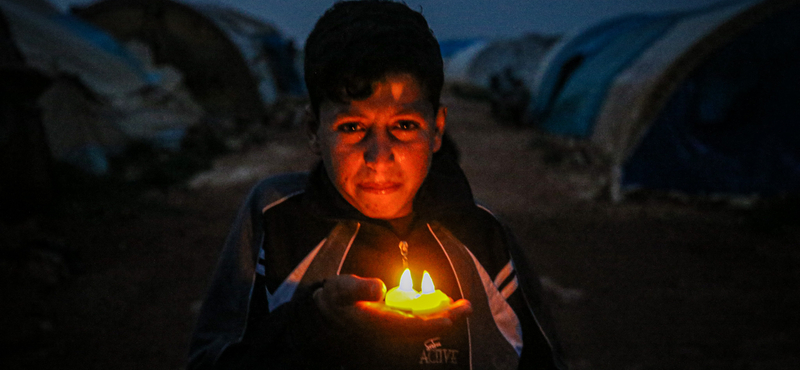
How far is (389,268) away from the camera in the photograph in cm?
159

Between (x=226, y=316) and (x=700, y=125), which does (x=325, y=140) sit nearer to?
(x=226, y=316)

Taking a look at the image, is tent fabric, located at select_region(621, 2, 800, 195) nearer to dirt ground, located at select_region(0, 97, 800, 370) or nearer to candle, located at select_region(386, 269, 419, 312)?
dirt ground, located at select_region(0, 97, 800, 370)

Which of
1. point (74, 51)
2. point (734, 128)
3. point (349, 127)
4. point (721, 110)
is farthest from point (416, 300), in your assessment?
point (74, 51)

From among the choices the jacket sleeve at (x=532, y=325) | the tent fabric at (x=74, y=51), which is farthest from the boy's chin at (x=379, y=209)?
the tent fabric at (x=74, y=51)

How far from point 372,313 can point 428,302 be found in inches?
5.6

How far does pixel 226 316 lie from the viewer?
1.64 meters

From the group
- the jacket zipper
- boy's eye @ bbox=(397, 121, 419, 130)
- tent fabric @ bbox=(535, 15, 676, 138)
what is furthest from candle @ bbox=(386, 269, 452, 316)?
tent fabric @ bbox=(535, 15, 676, 138)

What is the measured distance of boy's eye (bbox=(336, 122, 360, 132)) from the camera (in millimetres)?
1448

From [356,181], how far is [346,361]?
54cm

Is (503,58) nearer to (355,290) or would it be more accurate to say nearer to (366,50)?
(366,50)

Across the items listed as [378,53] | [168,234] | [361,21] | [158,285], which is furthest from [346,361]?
[168,234]

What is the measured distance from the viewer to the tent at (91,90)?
7.34 meters

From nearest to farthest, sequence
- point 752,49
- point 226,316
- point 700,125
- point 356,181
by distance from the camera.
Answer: point 356,181, point 226,316, point 752,49, point 700,125

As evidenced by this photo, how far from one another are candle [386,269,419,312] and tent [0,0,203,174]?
5.56m
